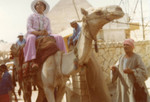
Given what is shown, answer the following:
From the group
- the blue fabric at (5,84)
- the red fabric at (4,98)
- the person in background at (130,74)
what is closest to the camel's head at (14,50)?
the blue fabric at (5,84)

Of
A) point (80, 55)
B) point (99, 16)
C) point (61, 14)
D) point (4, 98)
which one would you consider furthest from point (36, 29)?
point (61, 14)

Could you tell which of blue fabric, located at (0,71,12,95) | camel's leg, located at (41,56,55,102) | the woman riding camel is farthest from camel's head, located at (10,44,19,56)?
camel's leg, located at (41,56,55,102)

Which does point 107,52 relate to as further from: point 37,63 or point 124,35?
point 124,35

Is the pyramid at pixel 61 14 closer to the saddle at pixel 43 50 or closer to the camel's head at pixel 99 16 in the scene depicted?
the saddle at pixel 43 50

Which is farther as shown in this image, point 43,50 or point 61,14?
point 61,14

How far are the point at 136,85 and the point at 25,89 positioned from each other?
2423 millimetres

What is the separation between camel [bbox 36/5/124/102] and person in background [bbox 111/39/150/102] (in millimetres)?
951

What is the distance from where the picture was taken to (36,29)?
4625 millimetres

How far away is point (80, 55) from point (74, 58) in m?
0.16

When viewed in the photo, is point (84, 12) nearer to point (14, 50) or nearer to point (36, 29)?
point (36, 29)

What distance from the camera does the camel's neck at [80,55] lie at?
3.64 metres

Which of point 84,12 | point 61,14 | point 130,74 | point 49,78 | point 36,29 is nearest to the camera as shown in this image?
point 84,12

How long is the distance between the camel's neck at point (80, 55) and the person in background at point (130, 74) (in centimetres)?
90

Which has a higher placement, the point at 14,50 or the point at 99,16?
the point at 99,16
